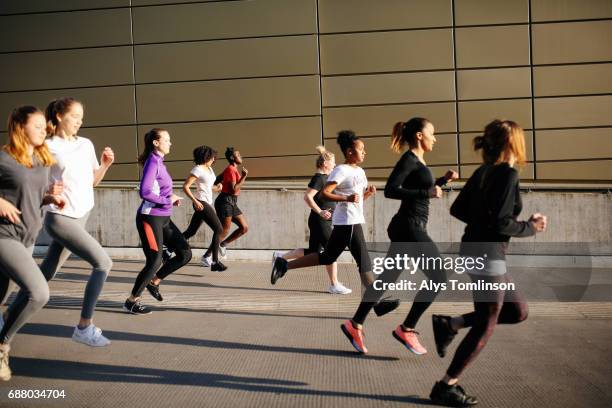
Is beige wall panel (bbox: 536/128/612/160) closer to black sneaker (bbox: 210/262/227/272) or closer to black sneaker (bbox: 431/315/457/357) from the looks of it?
black sneaker (bbox: 210/262/227/272)

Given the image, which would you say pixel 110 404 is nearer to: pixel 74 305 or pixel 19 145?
pixel 19 145

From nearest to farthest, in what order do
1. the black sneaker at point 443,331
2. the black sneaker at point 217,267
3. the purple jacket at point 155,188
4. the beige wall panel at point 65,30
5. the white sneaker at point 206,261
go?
the black sneaker at point 443,331 → the purple jacket at point 155,188 → the black sneaker at point 217,267 → the white sneaker at point 206,261 → the beige wall panel at point 65,30

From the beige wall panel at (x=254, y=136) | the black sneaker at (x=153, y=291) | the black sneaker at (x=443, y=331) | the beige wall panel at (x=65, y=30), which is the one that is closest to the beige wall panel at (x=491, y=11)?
the beige wall panel at (x=254, y=136)

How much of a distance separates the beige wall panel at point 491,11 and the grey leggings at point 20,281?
390 inches

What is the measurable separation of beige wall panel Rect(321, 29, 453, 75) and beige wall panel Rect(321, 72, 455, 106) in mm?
163

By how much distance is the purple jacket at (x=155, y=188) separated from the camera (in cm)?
646

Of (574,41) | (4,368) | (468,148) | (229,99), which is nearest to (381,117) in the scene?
(468,148)

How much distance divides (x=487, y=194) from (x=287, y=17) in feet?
30.1

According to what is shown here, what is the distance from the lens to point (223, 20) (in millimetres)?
12383

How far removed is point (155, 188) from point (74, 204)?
164 cm

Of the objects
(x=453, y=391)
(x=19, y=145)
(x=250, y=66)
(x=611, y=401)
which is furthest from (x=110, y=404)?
(x=250, y=66)

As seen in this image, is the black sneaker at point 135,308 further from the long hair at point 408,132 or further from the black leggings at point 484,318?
the black leggings at point 484,318

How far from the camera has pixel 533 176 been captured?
40.3 feet
